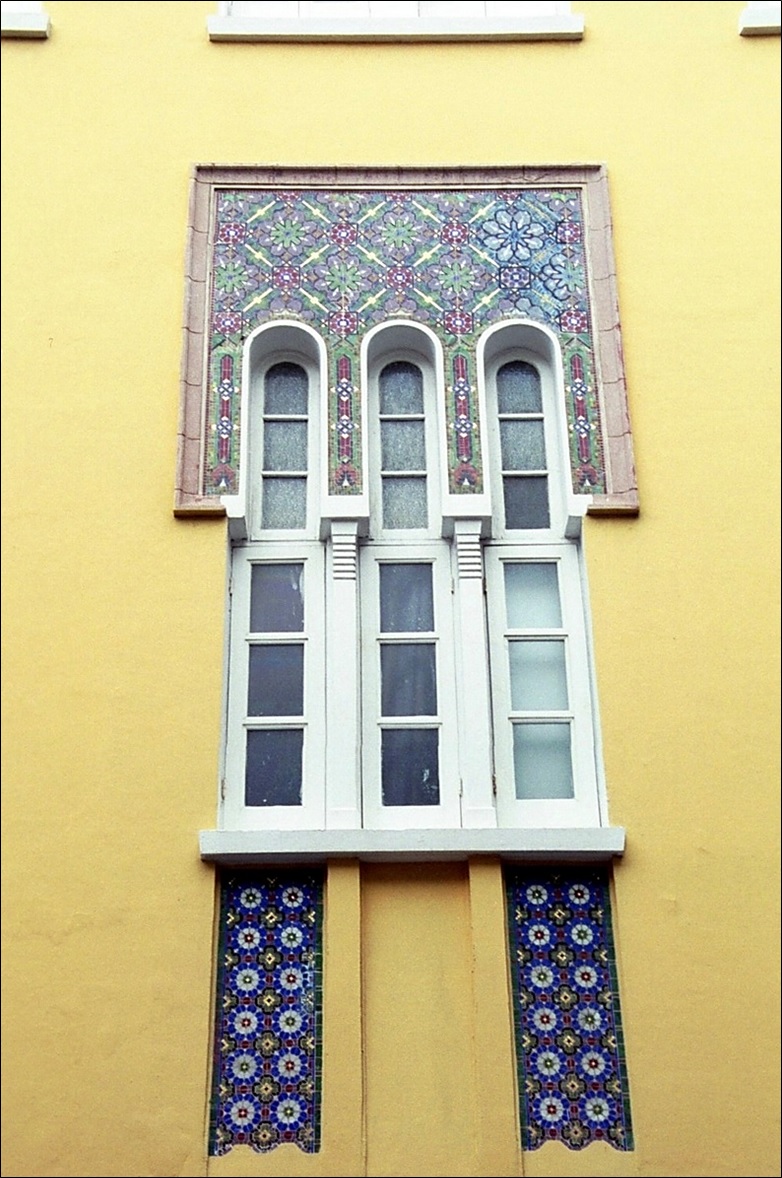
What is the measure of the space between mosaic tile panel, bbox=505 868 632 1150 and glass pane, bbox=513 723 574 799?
1.22 ft

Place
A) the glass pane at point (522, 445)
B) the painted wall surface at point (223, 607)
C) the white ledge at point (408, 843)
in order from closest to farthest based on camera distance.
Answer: the painted wall surface at point (223, 607) → the white ledge at point (408, 843) → the glass pane at point (522, 445)

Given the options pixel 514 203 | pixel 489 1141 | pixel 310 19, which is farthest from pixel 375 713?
pixel 310 19

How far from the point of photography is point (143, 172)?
22.6 feet

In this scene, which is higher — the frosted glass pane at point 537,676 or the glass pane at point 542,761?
the frosted glass pane at point 537,676

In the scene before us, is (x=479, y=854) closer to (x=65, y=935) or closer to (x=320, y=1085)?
(x=320, y=1085)

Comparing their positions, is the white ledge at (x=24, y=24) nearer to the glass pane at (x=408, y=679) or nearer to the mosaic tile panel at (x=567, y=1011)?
the glass pane at (x=408, y=679)

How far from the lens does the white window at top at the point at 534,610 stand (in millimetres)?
5789

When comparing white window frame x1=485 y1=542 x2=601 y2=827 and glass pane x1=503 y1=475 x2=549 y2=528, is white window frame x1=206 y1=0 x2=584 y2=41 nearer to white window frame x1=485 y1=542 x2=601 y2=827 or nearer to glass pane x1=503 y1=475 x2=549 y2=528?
glass pane x1=503 y1=475 x2=549 y2=528

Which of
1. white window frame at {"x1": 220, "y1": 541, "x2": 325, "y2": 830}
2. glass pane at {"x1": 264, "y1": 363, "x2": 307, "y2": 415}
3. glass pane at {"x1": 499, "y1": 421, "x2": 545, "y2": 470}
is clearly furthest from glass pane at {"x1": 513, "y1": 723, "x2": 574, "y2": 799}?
glass pane at {"x1": 264, "y1": 363, "x2": 307, "y2": 415}

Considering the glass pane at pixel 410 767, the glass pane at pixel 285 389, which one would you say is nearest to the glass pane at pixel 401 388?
the glass pane at pixel 285 389

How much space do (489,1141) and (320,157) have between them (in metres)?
4.61

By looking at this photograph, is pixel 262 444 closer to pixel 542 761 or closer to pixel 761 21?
pixel 542 761

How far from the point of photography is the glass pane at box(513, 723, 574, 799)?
5.79 metres

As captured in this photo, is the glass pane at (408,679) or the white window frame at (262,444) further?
the white window frame at (262,444)
